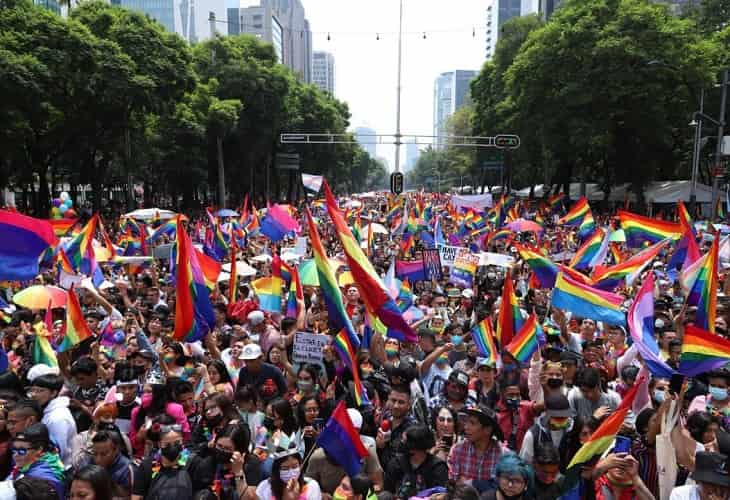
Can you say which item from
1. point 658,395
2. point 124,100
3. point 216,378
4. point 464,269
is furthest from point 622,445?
point 124,100

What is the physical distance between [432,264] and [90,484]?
9.16 metres

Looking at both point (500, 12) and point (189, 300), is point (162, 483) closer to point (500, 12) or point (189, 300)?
point (189, 300)

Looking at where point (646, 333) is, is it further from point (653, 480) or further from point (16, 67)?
point (16, 67)

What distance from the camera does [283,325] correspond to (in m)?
8.48

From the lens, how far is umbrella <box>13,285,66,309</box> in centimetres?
872

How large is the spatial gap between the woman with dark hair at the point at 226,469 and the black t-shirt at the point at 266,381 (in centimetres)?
162

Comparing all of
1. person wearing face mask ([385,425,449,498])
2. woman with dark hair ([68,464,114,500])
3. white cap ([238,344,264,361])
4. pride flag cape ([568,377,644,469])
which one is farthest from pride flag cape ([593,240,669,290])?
woman with dark hair ([68,464,114,500])

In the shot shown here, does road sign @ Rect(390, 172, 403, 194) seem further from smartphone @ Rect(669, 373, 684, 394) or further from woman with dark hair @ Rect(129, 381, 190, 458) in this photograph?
woman with dark hair @ Rect(129, 381, 190, 458)

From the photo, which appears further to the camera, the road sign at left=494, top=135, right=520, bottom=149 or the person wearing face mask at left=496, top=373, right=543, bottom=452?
the road sign at left=494, top=135, right=520, bottom=149

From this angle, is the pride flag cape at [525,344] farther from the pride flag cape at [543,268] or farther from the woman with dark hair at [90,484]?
the woman with dark hair at [90,484]

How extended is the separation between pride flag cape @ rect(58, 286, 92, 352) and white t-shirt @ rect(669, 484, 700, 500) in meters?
5.59

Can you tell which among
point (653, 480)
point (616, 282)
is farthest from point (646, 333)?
point (616, 282)

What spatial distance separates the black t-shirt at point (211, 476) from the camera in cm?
445

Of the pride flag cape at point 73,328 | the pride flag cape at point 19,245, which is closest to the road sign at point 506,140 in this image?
the pride flag cape at point 19,245
